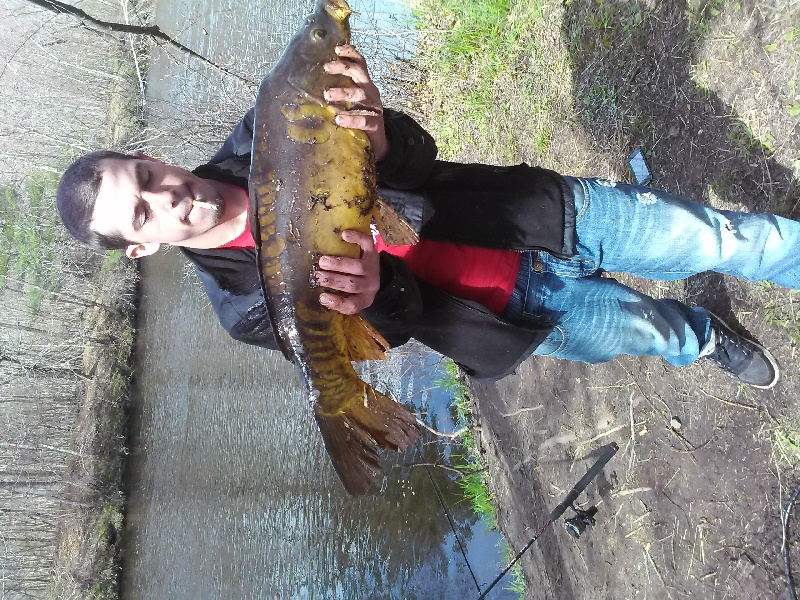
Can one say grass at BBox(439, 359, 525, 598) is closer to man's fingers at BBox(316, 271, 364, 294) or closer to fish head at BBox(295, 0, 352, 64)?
man's fingers at BBox(316, 271, 364, 294)

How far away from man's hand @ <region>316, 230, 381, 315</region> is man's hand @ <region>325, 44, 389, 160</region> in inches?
10.7

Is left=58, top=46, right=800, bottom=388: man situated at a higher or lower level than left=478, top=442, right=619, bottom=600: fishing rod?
higher

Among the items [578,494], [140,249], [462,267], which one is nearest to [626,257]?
[462,267]

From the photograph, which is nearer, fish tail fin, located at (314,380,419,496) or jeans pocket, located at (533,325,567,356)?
fish tail fin, located at (314,380,419,496)

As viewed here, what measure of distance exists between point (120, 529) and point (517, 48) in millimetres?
6843

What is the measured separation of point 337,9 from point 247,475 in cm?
569

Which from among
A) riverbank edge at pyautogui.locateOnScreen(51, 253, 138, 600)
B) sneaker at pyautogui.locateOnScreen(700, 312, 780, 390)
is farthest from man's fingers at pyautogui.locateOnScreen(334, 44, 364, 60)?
riverbank edge at pyautogui.locateOnScreen(51, 253, 138, 600)

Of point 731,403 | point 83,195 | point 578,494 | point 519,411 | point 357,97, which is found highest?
point 357,97

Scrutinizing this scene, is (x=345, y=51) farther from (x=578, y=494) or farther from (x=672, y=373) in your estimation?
(x=578, y=494)

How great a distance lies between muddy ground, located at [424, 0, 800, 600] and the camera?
220cm

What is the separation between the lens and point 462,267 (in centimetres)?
169

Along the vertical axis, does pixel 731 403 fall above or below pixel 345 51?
below

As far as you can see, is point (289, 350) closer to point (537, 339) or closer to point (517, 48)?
point (537, 339)

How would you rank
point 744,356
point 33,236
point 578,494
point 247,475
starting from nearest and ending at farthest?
point 744,356 < point 578,494 < point 247,475 < point 33,236
